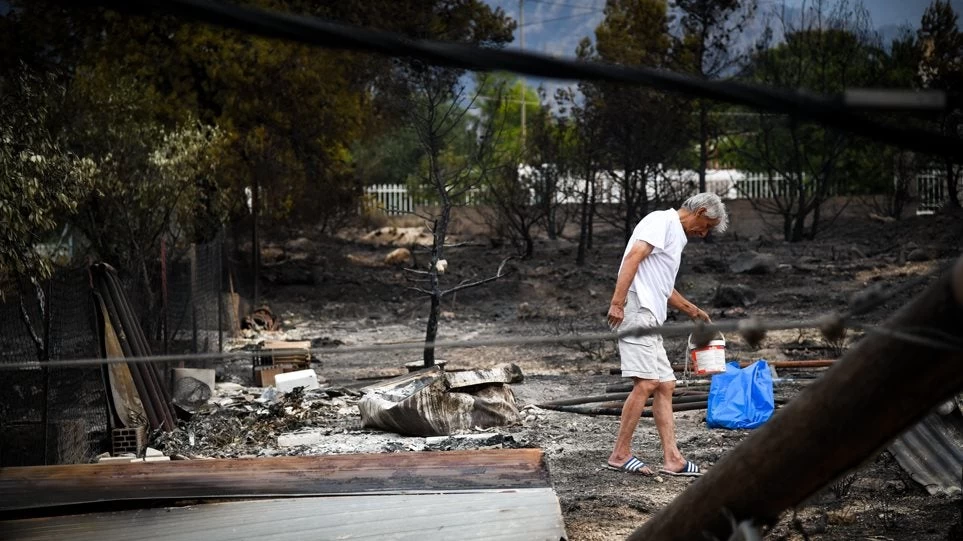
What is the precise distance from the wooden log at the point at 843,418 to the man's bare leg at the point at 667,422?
14.2 feet

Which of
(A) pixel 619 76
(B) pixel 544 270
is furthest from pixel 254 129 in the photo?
(A) pixel 619 76

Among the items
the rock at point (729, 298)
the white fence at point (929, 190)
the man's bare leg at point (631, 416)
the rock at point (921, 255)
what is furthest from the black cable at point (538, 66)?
the white fence at point (929, 190)

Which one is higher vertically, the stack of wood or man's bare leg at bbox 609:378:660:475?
man's bare leg at bbox 609:378:660:475

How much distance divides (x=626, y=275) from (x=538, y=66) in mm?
4755

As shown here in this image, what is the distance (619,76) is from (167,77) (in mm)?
19805

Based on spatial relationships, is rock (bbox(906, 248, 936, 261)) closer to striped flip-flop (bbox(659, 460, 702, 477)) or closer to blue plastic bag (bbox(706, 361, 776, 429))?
blue plastic bag (bbox(706, 361, 776, 429))

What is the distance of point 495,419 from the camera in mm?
9117

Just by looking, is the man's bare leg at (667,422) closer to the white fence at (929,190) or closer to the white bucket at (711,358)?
the white bucket at (711,358)

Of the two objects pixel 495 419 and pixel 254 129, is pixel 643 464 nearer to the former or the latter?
pixel 495 419

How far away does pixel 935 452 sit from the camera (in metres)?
6.53

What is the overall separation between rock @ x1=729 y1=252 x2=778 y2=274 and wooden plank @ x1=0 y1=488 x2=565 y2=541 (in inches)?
735

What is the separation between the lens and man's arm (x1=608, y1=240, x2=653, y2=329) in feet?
23.4

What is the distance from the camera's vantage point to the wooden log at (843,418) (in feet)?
8.32

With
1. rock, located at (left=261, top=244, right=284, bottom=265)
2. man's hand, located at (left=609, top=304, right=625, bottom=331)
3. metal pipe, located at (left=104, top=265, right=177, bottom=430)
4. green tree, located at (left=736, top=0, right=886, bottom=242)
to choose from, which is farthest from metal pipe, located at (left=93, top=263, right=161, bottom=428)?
green tree, located at (left=736, top=0, right=886, bottom=242)
